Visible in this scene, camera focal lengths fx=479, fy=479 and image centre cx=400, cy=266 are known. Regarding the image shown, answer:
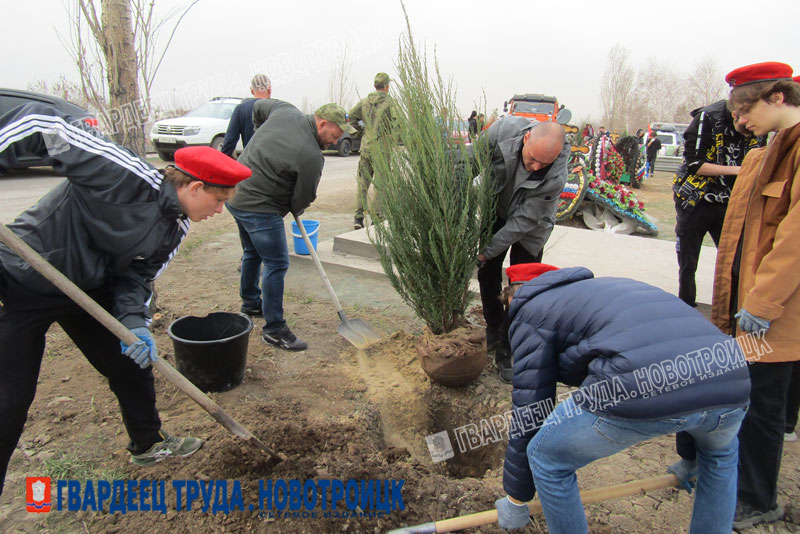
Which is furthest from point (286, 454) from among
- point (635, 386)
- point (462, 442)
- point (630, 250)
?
point (630, 250)

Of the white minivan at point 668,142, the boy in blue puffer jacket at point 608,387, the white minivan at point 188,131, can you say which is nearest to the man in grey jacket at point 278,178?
the boy in blue puffer jacket at point 608,387

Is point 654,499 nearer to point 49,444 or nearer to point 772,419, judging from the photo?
point 772,419

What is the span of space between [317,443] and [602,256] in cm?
443

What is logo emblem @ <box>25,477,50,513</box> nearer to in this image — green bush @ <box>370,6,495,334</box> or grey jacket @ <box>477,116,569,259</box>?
green bush @ <box>370,6,495,334</box>

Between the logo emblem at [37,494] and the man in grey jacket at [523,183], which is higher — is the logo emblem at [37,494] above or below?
below

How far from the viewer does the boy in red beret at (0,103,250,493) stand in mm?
1874

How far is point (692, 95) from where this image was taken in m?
47.4

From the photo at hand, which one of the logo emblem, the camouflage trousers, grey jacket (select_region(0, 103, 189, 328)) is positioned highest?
grey jacket (select_region(0, 103, 189, 328))

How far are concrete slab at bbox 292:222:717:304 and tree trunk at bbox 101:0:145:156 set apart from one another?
2.39m

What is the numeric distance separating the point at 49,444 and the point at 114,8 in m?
3.35

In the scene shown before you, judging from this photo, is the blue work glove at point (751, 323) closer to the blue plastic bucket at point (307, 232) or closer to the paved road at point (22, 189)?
the blue plastic bucket at point (307, 232)

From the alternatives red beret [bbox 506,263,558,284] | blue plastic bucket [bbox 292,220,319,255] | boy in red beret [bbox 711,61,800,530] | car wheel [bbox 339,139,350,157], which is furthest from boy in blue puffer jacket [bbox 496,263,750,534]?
car wheel [bbox 339,139,350,157]

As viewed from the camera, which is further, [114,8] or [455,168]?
[114,8]

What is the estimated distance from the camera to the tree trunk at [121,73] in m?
3.91
